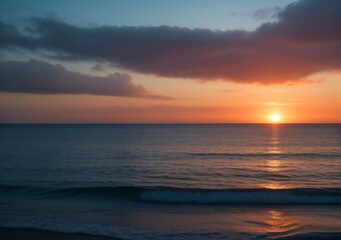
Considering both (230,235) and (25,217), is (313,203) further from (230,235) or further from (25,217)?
(25,217)

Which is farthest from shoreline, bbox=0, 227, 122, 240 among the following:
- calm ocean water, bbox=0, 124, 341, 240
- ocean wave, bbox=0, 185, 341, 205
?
ocean wave, bbox=0, 185, 341, 205

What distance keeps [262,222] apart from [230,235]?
2800 mm

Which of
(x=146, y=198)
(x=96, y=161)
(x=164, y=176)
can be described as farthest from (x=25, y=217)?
(x=96, y=161)

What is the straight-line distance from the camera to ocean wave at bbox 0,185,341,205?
2050 cm

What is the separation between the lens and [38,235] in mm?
13070

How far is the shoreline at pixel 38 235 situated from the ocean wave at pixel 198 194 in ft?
26.5

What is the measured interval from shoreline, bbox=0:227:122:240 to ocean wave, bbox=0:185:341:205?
8078mm

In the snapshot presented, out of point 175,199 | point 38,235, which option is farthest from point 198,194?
point 38,235

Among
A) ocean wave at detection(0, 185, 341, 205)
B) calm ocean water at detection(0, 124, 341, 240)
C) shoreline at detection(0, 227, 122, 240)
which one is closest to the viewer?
shoreline at detection(0, 227, 122, 240)

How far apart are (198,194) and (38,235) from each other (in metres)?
10.8

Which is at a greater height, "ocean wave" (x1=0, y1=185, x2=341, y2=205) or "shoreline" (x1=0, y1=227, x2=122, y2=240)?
"shoreline" (x1=0, y1=227, x2=122, y2=240)

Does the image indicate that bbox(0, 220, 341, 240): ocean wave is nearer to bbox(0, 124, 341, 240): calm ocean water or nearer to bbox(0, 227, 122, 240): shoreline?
bbox(0, 124, 341, 240): calm ocean water

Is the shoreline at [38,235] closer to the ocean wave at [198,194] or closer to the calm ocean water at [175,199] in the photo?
the calm ocean water at [175,199]

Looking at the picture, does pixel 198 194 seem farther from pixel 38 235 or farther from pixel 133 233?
pixel 38 235
